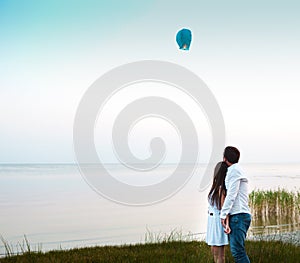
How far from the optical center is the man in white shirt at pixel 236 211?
4.08m

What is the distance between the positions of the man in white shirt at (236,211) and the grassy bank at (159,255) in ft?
3.72

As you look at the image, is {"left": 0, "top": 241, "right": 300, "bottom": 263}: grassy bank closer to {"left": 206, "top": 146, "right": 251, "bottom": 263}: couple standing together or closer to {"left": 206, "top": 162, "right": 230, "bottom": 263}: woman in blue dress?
{"left": 206, "top": 162, "right": 230, "bottom": 263}: woman in blue dress

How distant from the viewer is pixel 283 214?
11.7 metres

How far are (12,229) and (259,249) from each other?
7760 mm

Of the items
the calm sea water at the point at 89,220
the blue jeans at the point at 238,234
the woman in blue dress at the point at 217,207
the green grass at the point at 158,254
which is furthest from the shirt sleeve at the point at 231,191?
the calm sea water at the point at 89,220

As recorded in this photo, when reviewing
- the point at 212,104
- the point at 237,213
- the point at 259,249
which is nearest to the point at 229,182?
the point at 237,213

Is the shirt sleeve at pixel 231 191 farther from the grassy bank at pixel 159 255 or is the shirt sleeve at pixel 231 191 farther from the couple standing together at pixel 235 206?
the grassy bank at pixel 159 255

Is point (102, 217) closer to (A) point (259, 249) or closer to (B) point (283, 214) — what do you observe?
(B) point (283, 214)

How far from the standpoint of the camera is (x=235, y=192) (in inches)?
161

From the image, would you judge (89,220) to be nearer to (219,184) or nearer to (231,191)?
(219,184)

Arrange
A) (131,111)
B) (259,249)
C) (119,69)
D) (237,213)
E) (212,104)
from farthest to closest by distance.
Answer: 1. (119,69)
2. (131,111)
3. (212,104)
4. (259,249)
5. (237,213)

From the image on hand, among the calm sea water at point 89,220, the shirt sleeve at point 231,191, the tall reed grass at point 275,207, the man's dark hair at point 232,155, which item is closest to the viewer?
the shirt sleeve at point 231,191

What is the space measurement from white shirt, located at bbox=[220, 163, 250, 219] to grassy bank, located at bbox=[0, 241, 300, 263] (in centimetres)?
130

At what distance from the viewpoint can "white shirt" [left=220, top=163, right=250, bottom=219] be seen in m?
4.08
